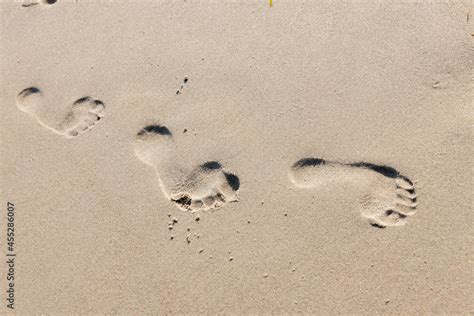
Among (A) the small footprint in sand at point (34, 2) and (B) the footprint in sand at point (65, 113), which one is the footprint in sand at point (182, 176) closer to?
(B) the footprint in sand at point (65, 113)

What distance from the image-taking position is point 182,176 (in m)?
3.66

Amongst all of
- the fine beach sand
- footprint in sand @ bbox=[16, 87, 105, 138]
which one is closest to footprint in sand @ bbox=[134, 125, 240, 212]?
the fine beach sand

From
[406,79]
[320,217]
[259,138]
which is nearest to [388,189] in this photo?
[320,217]

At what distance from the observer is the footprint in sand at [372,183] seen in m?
3.50

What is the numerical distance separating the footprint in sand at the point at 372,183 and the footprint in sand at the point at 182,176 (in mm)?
782

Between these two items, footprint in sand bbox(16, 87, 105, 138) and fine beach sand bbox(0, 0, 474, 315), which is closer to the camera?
fine beach sand bbox(0, 0, 474, 315)

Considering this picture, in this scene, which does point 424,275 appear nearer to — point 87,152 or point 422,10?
point 422,10

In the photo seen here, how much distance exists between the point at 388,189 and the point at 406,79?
1245 mm

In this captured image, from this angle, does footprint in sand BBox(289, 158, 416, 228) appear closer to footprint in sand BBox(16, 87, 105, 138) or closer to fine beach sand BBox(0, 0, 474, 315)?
fine beach sand BBox(0, 0, 474, 315)

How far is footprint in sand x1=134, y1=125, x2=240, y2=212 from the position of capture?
11.8 ft

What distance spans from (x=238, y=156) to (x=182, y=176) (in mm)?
674

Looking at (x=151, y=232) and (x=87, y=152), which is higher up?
(x=87, y=152)

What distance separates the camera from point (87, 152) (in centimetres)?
373

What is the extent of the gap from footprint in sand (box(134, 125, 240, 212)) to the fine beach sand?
0.05ft
